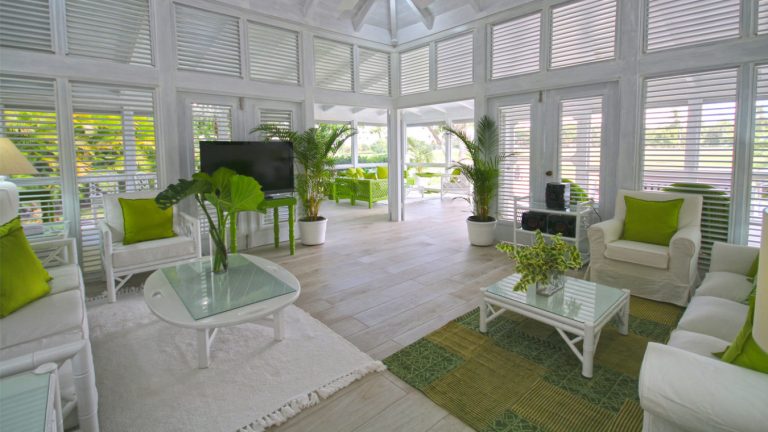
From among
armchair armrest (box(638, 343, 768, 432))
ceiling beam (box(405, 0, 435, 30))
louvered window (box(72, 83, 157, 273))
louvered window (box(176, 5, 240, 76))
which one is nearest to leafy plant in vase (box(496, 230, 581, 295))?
armchair armrest (box(638, 343, 768, 432))

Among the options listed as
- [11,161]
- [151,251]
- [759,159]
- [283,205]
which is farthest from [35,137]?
[759,159]

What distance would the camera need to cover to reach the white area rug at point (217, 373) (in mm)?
2076

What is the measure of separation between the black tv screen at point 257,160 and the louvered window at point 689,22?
4.37 m

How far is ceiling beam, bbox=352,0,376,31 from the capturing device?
6.01 metres

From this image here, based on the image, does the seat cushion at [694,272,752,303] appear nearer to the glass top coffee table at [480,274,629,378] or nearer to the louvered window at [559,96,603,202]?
the glass top coffee table at [480,274,629,378]

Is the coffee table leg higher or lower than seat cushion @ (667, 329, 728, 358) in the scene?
lower

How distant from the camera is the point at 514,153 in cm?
551

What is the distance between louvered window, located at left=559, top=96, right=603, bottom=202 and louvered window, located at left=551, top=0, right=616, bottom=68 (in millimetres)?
495

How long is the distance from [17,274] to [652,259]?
15.2ft

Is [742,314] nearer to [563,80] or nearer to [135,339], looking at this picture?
[563,80]

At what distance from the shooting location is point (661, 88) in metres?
4.19

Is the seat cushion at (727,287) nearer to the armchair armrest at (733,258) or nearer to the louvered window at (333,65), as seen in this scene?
the armchair armrest at (733,258)

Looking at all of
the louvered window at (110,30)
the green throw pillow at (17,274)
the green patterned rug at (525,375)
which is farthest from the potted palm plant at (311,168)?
the green throw pillow at (17,274)

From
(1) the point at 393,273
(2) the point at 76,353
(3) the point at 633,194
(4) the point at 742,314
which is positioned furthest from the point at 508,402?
(3) the point at 633,194
